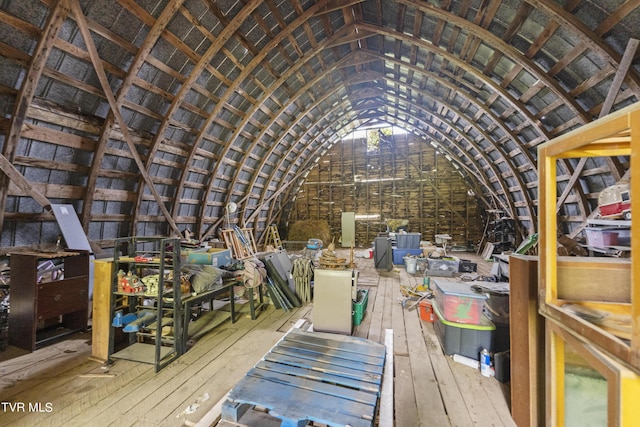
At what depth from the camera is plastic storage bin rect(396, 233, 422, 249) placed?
345 inches

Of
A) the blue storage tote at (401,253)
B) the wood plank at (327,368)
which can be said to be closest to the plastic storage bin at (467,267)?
the blue storage tote at (401,253)

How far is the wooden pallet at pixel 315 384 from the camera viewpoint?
5.61ft

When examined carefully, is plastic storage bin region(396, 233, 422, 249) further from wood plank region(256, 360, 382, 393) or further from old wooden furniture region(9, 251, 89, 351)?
old wooden furniture region(9, 251, 89, 351)

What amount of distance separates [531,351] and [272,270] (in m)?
3.76

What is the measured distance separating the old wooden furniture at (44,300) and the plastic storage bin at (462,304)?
16.6 ft

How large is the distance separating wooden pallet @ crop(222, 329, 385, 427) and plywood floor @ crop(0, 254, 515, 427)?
354mm

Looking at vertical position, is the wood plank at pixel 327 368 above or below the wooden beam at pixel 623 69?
below

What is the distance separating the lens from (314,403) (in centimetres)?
181

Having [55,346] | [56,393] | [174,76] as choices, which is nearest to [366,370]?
[56,393]

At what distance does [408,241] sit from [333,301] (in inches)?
244

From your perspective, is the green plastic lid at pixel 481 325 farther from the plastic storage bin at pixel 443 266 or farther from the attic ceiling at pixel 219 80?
the plastic storage bin at pixel 443 266

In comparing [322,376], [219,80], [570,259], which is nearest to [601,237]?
[570,259]

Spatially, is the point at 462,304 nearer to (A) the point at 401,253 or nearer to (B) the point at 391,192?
(A) the point at 401,253

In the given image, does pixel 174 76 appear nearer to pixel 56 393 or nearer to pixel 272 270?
pixel 272 270
